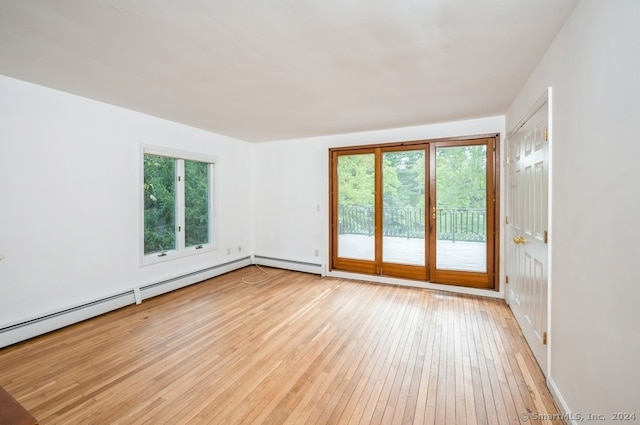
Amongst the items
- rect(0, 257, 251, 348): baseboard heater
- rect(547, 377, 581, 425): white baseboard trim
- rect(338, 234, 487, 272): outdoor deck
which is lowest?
rect(547, 377, 581, 425): white baseboard trim

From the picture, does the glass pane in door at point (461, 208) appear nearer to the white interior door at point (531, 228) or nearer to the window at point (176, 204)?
the white interior door at point (531, 228)

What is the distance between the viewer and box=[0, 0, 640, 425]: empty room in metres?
1.58

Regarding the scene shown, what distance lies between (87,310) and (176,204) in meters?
1.77

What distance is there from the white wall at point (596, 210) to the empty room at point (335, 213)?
2 centimetres

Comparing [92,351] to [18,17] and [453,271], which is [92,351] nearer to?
[18,17]

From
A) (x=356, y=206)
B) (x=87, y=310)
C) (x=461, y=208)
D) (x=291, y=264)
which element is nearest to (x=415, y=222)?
(x=461, y=208)

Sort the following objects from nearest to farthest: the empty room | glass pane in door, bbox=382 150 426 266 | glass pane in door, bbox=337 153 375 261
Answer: the empty room < glass pane in door, bbox=382 150 426 266 < glass pane in door, bbox=337 153 375 261

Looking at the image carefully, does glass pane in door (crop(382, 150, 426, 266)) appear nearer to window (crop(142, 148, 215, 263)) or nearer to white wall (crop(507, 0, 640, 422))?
white wall (crop(507, 0, 640, 422))

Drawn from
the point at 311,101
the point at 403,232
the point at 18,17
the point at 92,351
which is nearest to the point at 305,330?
the point at 92,351

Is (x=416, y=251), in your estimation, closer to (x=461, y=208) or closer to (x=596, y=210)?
(x=461, y=208)

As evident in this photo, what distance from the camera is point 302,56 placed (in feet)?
7.21

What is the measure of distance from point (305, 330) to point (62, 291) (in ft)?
8.85

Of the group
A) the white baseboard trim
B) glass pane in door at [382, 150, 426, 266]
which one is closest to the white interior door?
the white baseboard trim

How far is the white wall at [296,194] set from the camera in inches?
199
